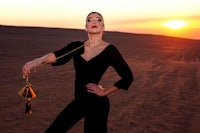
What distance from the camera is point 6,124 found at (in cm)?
634

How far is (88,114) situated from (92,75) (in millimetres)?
345

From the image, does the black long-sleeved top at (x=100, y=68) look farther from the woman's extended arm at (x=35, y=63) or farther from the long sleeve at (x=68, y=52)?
the woman's extended arm at (x=35, y=63)

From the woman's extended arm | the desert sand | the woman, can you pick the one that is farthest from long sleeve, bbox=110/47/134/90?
the desert sand

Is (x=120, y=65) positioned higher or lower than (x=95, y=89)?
higher

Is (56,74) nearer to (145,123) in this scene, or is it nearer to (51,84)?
(51,84)

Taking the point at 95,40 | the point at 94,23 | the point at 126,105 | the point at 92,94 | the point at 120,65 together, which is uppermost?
the point at 94,23

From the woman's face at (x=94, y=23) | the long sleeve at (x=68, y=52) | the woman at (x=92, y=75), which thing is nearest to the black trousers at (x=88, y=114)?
the woman at (x=92, y=75)

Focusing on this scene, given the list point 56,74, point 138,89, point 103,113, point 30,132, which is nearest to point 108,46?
point 103,113

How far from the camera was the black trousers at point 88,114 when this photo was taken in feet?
9.49

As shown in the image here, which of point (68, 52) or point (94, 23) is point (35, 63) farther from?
point (94, 23)

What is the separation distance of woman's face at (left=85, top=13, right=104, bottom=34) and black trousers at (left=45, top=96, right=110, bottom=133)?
596 millimetres

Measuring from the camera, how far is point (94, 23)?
2.92 metres

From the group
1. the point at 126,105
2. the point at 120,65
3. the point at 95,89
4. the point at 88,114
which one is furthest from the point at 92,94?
the point at 126,105

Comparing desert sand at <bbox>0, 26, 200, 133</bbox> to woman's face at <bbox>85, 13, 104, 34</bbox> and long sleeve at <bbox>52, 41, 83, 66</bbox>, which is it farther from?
woman's face at <bbox>85, 13, 104, 34</bbox>
